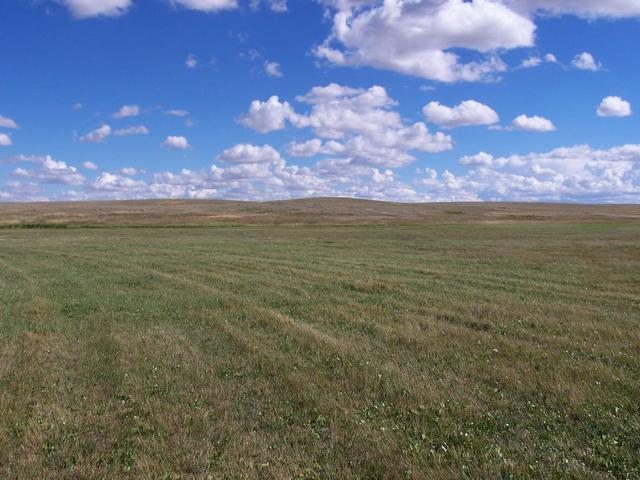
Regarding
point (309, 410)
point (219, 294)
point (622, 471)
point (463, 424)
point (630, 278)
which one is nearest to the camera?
point (622, 471)

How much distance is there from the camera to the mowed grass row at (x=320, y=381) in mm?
5516

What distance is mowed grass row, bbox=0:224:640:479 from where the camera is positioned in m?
5.52

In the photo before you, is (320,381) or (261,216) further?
(261,216)

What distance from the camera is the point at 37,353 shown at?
920cm

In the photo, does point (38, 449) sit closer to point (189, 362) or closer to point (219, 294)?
point (189, 362)

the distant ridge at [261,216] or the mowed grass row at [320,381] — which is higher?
the mowed grass row at [320,381]

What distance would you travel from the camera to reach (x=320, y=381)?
7734 mm

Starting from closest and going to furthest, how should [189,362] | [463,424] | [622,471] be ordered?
[622,471], [463,424], [189,362]

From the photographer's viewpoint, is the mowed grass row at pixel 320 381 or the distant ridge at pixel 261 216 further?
the distant ridge at pixel 261 216

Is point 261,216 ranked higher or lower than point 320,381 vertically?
lower

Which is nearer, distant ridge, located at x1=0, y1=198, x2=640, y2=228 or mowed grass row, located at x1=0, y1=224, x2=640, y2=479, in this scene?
mowed grass row, located at x1=0, y1=224, x2=640, y2=479

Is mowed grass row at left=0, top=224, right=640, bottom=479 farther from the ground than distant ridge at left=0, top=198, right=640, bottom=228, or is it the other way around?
mowed grass row at left=0, top=224, right=640, bottom=479

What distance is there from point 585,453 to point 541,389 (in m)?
1.86

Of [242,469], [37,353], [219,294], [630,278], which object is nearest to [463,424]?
[242,469]
